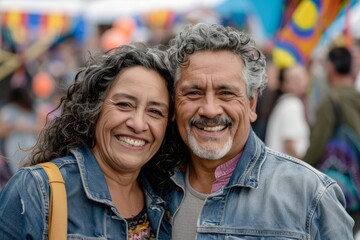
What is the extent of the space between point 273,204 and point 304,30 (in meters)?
5.33

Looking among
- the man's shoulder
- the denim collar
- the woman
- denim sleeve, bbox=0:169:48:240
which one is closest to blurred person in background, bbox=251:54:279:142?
the woman

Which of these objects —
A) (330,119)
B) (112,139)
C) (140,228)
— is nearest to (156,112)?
(112,139)

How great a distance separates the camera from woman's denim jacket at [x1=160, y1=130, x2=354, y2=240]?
368 centimetres

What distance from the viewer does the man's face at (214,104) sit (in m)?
3.85

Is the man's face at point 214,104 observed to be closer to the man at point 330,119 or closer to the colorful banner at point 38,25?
the man at point 330,119

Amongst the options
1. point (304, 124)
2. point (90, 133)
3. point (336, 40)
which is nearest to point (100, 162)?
point (90, 133)

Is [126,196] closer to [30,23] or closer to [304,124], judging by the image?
[304,124]

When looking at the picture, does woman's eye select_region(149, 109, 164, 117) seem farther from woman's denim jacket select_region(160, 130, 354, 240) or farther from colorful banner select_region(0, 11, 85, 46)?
colorful banner select_region(0, 11, 85, 46)

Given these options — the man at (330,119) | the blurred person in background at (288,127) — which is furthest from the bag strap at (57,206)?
the blurred person in background at (288,127)

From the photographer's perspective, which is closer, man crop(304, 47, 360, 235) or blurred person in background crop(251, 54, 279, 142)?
man crop(304, 47, 360, 235)

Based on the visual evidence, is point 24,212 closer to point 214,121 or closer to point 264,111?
point 214,121

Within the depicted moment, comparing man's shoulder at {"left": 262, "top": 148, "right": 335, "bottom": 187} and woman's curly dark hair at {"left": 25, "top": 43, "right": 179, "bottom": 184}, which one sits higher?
woman's curly dark hair at {"left": 25, "top": 43, "right": 179, "bottom": 184}

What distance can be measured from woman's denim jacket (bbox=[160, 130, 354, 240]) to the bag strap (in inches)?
26.6

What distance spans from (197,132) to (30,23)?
1669 cm
